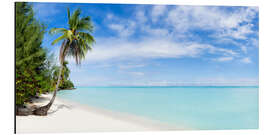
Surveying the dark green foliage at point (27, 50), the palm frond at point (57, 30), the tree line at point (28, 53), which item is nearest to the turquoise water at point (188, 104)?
the tree line at point (28, 53)

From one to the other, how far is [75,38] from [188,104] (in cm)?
271

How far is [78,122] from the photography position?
3.58 meters

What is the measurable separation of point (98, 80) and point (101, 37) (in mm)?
831

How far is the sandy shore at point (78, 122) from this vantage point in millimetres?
3344

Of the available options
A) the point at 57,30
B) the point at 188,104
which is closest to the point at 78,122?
the point at 57,30

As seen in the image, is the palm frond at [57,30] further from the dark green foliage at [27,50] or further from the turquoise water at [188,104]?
the turquoise water at [188,104]

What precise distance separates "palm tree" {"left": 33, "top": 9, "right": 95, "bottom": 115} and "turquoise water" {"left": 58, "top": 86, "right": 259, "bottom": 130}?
38.6 inches

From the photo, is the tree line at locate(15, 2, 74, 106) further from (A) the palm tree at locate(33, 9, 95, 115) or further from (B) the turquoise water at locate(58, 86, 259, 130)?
(B) the turquoise water at locate(58, 86, 259, 130)

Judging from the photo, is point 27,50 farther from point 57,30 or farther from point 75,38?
point 75,38

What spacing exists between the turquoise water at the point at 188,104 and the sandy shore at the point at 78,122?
0.36 meters

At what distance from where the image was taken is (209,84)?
438 centimetres

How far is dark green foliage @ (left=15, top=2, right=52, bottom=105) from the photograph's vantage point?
3.36 metres

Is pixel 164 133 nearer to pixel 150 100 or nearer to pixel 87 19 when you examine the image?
pixel 150 100
